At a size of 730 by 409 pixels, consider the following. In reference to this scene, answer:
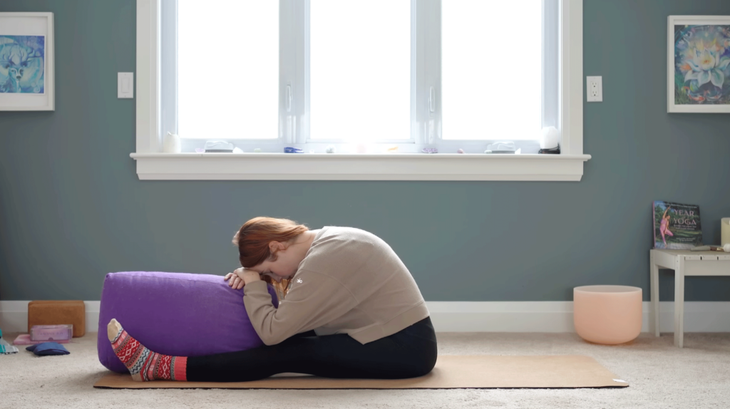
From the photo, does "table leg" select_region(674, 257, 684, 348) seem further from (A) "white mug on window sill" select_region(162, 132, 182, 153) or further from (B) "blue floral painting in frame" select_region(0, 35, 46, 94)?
(B) "blue floral painting in frame" select_region(0, 35, 46, 94)

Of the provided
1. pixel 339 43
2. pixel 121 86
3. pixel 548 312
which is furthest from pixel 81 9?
pixel 548 312

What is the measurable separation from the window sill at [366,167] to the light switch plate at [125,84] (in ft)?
1.00

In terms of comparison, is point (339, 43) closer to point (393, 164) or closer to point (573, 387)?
point (393, 164)

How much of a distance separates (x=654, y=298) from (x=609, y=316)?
1.27ft

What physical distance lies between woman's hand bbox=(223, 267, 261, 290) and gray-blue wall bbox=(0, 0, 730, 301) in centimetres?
96

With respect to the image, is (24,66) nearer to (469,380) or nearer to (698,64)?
(469,380)

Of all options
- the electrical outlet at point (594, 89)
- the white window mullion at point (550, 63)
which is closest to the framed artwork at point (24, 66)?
the white window mullion at point (550, 63)

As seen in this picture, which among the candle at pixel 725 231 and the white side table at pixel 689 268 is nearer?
the white side table at pixel 689 268

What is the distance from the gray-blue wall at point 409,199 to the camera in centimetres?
304

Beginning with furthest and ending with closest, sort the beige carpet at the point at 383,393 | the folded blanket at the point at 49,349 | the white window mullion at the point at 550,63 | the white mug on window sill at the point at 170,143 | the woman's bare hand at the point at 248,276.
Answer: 1. the white window mullion at the point at 550,63
2. the white mug on window sill at the point at 170,143
3. the folded blanket at the point at 49,349
4. the woman's bare hand at the point at 248,276
5. the beige carpet at the point at 383,393

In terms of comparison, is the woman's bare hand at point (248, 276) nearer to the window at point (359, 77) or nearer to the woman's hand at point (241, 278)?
the woman's hand at point (241, 278)

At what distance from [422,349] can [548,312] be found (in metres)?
1.21

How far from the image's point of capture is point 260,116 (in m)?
3.15

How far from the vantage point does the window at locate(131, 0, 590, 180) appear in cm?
312
